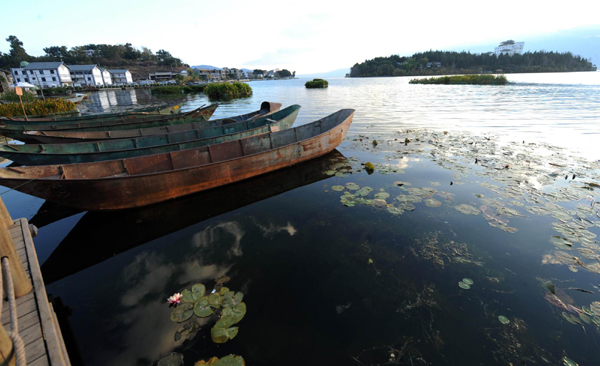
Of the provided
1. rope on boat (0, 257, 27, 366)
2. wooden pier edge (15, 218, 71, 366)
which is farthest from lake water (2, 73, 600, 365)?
rope on boat (0, 257, 27, 366)

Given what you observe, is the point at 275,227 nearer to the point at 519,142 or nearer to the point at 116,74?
the point at 519,142

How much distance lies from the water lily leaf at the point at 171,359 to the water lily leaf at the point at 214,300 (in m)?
0.82

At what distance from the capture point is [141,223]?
6.52m

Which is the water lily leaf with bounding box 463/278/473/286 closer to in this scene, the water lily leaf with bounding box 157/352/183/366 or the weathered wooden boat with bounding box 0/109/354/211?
the water lily leaf with bounding box 157/352/183/366

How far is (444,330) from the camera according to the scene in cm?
359

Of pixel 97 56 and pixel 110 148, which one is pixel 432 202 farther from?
pixel 97 56

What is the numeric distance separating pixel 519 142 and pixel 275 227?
516 inches

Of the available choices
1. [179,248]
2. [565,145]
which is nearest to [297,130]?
[179,248]

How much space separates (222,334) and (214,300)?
0.70 metres

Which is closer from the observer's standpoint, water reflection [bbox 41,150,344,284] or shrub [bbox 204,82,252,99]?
water reflection [bbox 41,150,344,284]

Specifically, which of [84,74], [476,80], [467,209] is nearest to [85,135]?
[467,209]

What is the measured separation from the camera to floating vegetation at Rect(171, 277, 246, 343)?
362cm

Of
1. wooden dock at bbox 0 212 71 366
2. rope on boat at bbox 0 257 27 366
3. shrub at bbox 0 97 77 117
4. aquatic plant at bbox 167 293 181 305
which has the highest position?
shrub at bbox 0 97 77 117

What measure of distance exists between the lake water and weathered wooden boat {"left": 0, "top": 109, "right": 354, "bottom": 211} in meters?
0.57
